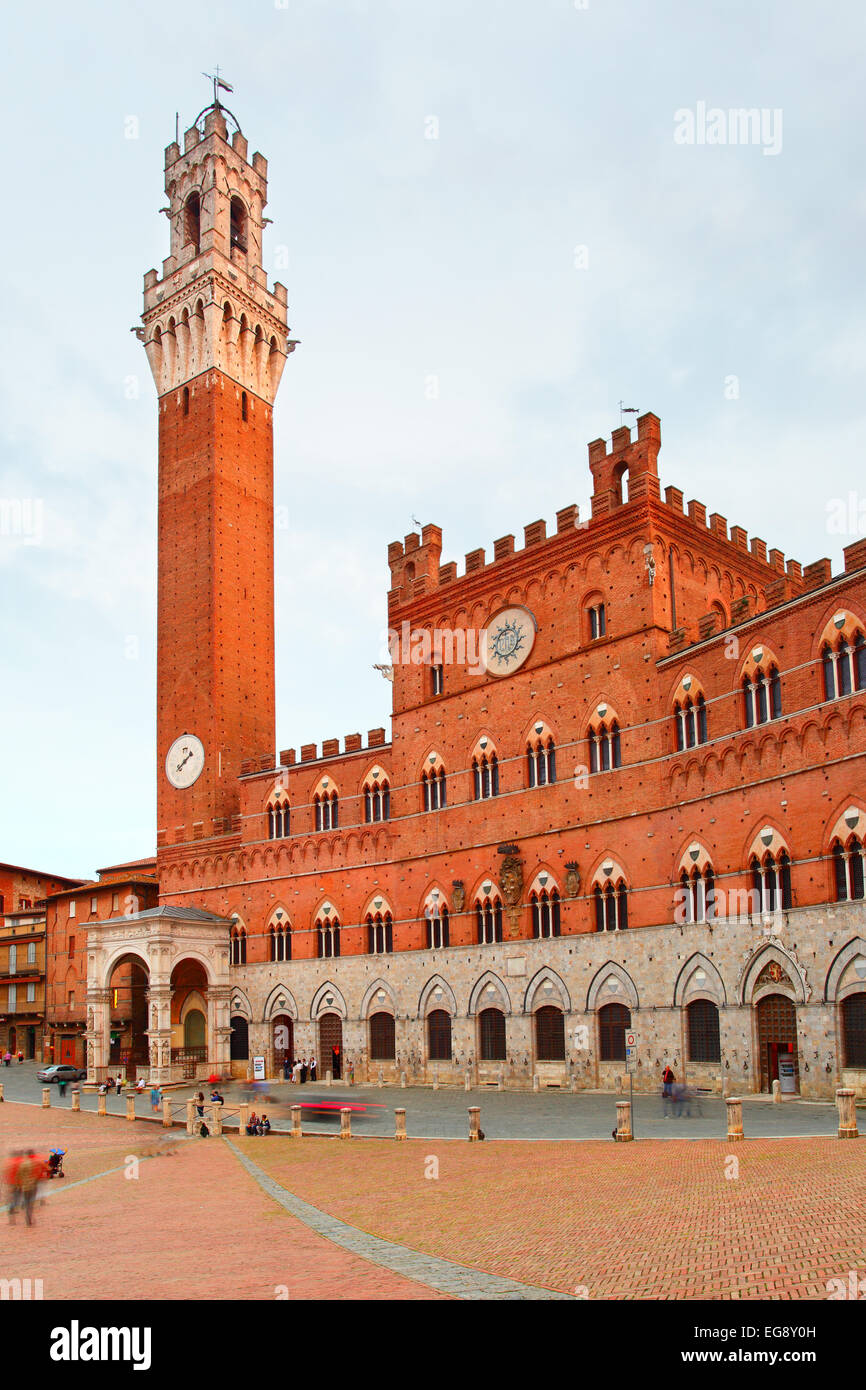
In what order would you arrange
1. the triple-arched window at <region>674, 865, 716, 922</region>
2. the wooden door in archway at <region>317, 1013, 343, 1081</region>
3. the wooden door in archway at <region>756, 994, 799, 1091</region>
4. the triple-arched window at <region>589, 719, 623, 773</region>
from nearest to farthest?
the wooden door in archway at <region>756, 994, 799, 1091</region> → the triple-arched window at <region>674, 865, 716, 922</region> → the triple-arched window at <region>589, 719, 623, 773</region> → the wooden door in archway at <region>317, 1013, 343, 1081</region>

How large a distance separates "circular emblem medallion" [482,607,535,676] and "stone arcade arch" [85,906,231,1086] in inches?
688

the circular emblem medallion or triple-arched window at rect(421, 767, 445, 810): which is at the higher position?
the circular emblem medallion

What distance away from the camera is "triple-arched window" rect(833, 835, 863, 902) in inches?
1065

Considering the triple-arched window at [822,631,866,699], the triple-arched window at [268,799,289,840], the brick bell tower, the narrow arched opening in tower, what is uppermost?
the narrow arched opening in tower

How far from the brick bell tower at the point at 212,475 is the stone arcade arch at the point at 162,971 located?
17.7ft

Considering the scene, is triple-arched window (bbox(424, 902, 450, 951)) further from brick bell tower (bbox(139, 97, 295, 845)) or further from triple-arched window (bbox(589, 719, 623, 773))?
brick bell tower (bbox(139, 97, 295, 845))

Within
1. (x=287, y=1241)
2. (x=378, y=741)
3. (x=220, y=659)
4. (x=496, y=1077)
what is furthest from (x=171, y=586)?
(x=287, y=1241)

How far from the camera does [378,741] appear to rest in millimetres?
46031

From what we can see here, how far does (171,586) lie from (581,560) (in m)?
24.4

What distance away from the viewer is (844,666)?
2775cm

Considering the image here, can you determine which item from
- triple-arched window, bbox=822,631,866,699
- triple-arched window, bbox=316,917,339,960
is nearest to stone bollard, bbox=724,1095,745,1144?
triple-arched window, bbox=822,631,866,699

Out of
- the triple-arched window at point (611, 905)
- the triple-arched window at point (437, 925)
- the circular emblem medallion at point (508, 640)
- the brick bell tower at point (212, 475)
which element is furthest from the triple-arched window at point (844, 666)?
the brick bell tower at point (212, 475)

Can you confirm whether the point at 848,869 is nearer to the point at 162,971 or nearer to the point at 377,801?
the point at 377,801
